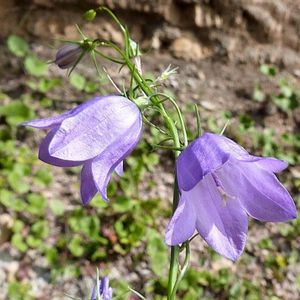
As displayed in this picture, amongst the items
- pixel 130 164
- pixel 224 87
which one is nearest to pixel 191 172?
pixel 130 164

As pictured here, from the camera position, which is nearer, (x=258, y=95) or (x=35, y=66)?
(x=35, y=66)

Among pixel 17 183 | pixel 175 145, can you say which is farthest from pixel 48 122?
pixel 17 183

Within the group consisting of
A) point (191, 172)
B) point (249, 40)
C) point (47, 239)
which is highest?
point (191, 172)

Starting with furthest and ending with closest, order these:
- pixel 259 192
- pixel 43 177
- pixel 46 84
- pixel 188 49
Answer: pixel 188 49 < pixel 46 84 < pixel 43 177 < pixel 259 192

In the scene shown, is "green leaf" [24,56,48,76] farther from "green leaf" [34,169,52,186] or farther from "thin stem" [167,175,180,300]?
"thin stem" [167,175,180,300]

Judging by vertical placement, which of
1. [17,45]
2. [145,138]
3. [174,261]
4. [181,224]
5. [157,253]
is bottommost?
[157,253]

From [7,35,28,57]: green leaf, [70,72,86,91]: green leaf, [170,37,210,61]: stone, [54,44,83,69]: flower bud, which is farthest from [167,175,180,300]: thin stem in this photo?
[170,37,210,61]: stone

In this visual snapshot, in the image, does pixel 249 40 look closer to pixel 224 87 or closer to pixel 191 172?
pixel 224 87

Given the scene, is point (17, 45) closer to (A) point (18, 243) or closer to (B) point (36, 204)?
(B) point (36, 204)
